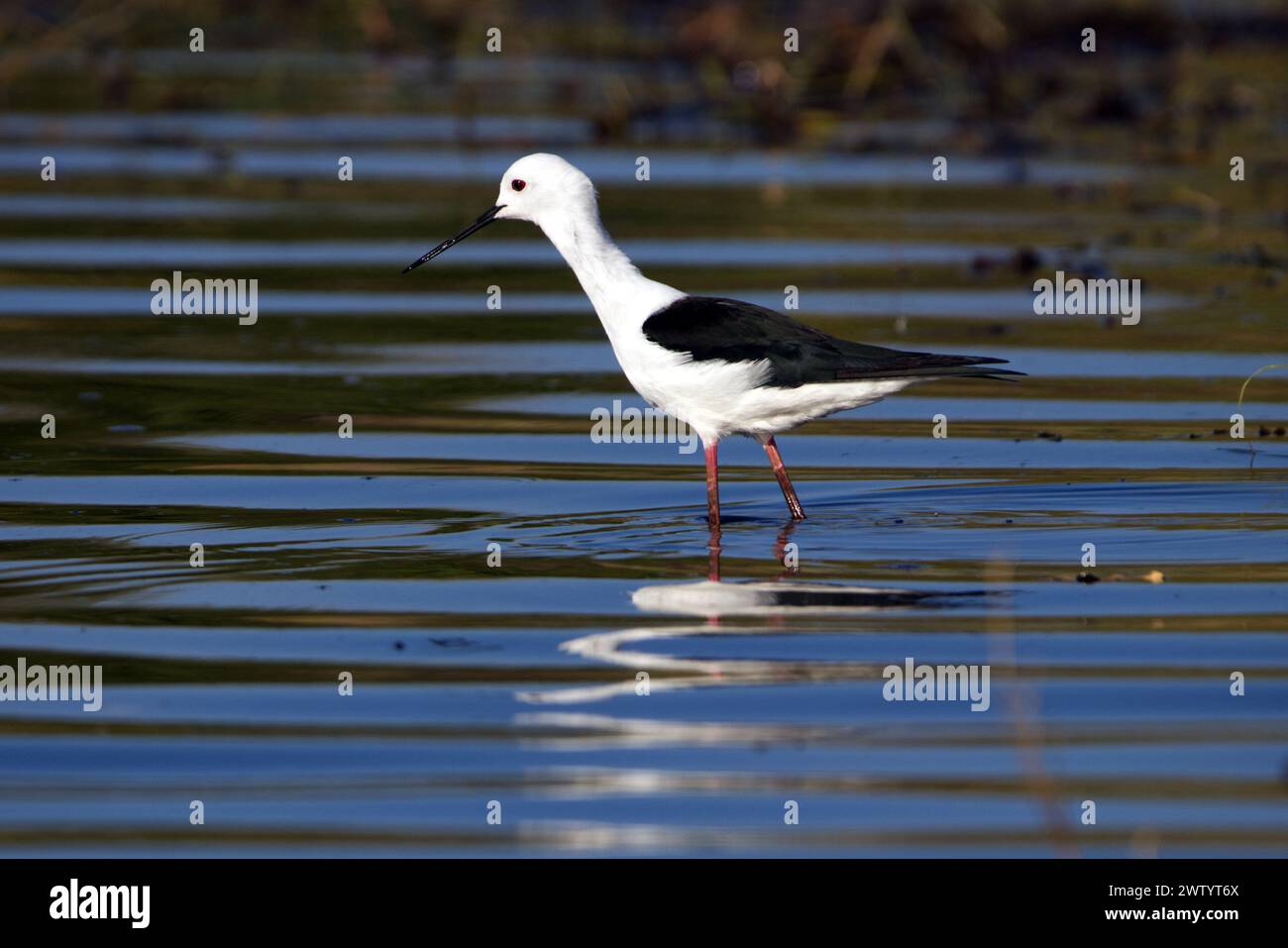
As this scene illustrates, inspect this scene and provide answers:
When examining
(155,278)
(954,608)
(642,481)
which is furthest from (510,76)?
(954,608)

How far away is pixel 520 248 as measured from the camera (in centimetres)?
1923

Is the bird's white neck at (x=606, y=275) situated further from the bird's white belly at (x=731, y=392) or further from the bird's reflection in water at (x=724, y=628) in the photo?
the bird's reflection in water at (x=724, y=628)

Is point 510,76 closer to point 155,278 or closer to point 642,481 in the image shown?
point 155,278

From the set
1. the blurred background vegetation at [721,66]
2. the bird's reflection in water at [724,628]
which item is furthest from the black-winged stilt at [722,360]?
the blurred background vegetation at [721,66]

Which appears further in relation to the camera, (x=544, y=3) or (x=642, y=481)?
(x=544, y=3)

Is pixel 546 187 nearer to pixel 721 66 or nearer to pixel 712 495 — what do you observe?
pixel 712 495

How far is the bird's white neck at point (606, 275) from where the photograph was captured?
10367 millimetres

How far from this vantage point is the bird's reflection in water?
7.84 meters

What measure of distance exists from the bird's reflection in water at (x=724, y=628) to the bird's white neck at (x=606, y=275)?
48.3 inches

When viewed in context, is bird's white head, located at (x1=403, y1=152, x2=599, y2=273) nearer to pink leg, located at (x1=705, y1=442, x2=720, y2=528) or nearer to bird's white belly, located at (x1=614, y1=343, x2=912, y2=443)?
bird's white belly, located at (x1=614, y1=343, x2=912, y2=443)

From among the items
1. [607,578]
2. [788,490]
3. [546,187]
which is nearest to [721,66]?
[546,187]

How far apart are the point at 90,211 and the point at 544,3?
15098 mm

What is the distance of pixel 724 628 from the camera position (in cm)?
852
